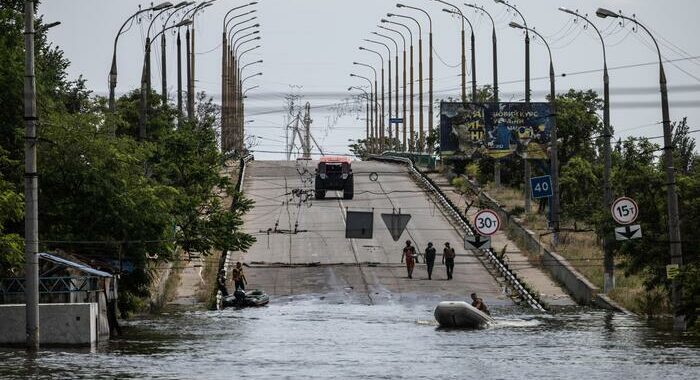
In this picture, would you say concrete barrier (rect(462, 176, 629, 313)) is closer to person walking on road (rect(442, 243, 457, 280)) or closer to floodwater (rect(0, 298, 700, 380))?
floodwater (rect(0, 298, 700, 380))

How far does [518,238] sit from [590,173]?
15.3 metres

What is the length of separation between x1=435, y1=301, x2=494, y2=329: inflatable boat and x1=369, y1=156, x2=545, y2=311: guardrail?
7873 mm

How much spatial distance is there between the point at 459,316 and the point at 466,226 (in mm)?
28530

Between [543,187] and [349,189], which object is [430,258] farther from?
[349,189]

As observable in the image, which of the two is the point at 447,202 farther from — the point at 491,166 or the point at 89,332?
the point at 89,332

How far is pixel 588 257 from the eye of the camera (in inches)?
2869

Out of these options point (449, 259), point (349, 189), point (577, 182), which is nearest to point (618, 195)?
point (449, 259)

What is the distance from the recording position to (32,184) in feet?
140

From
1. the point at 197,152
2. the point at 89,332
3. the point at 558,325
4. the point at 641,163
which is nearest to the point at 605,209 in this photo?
the point at 641,163

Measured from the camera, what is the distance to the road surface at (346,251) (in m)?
67.5

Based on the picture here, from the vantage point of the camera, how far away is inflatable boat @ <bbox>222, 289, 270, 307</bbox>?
62906mm

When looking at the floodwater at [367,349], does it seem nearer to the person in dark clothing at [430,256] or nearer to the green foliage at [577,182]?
the person in dark clothing at [430,256]

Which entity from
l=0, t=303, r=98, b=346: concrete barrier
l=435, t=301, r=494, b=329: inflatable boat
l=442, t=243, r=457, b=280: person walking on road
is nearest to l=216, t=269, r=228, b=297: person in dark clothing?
l=442, t=243, r=457, b=280: person walking on road

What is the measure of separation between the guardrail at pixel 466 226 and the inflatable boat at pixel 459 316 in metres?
7.87
